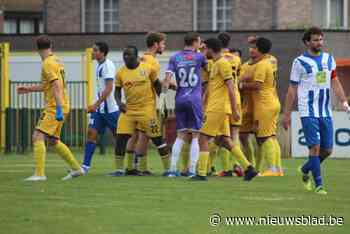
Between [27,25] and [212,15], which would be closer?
[212,15]

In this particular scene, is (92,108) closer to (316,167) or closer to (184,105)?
(184,105)

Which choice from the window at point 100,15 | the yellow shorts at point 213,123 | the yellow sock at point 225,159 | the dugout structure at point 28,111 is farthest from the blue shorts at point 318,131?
the window at point 100,15

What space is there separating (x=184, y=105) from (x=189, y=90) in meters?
0.24

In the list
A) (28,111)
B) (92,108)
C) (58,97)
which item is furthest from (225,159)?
(28,111)

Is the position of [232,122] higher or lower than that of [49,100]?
lower

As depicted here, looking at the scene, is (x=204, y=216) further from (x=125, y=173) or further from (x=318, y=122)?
(x=125, y=173)

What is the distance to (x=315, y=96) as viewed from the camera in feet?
52.7

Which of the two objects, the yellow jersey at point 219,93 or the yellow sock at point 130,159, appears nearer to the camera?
the yellow jersey at point 219,93

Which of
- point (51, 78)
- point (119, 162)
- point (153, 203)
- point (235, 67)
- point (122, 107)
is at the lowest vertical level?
point (153, 203)

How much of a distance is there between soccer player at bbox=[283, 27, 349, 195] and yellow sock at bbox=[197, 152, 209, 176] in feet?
7.70

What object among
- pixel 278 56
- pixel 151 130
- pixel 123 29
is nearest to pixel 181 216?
pixel 151 130

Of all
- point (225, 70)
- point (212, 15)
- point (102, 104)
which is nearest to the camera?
point (225, 70)

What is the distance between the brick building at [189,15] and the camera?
4366 centimetres

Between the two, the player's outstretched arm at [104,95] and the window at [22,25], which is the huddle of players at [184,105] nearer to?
the player's outstretched arm at [104,95]
